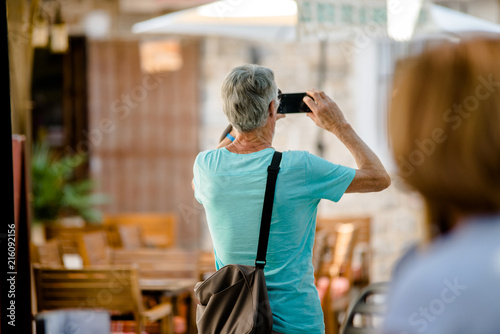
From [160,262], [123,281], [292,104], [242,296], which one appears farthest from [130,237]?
[242,296]

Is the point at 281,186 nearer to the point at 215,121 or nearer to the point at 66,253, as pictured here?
the point at 66,253

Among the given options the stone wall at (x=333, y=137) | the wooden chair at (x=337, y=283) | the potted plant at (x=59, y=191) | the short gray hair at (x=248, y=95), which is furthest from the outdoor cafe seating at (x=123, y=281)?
the stone wall at (x=333, y=137)

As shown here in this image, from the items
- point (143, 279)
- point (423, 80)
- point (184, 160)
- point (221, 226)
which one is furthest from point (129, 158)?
point (423, 80)

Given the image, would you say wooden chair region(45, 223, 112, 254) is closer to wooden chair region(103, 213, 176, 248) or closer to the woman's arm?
wooden chair region(103, 213, 176, 248)

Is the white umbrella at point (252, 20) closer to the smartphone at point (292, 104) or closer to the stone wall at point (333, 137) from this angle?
the stone wall at point (333, 137)

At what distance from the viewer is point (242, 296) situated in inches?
75.7

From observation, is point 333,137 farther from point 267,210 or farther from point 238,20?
point 267,210

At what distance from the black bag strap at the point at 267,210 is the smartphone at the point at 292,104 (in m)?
0.28

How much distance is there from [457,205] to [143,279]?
330 cm

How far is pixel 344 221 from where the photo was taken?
596 cm

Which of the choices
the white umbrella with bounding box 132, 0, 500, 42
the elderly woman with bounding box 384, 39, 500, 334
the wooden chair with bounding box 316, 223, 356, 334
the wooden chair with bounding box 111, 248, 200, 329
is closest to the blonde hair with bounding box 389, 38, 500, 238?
the elderly woman with bounding box 384, 39, 500, 334

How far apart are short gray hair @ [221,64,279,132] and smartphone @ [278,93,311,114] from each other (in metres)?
0.13

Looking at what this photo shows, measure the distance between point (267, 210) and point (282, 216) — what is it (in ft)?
0.16

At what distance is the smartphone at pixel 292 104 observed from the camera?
7.13 ft
